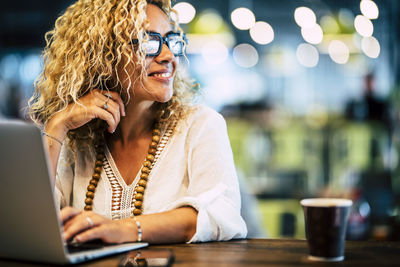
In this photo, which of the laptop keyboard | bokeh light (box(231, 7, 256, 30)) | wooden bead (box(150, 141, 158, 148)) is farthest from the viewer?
bokeh light (box(231, 7, 256, 30))

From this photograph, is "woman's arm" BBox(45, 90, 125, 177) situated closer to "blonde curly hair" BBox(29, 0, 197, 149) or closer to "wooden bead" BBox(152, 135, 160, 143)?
"blonde curly hair" BBox(29, 0, 197, 149)

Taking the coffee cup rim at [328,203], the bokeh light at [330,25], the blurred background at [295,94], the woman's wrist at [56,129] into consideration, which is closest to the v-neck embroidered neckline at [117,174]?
the woman's wrist at [56,129]

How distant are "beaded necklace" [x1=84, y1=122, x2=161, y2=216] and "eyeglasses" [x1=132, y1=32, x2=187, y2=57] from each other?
25cm

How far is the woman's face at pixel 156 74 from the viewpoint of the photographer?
1.80m

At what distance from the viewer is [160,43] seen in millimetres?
1812

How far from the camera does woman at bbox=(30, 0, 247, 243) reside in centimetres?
175

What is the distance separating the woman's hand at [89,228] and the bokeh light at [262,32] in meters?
7.55

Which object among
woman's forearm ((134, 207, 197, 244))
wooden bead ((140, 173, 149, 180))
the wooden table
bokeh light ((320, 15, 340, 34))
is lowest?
the wooden table

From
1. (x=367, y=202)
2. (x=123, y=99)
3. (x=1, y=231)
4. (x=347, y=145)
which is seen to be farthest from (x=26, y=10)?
(x=1, y=231)

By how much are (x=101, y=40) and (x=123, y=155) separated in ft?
1.31

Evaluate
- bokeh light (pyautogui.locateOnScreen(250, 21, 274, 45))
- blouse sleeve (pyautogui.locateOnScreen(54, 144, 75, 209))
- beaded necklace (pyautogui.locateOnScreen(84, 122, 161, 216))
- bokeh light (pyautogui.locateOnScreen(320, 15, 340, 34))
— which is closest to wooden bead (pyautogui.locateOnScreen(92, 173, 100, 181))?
beaded necklace (pyautogui.locateOnScreen(84, 122, 161, 216))

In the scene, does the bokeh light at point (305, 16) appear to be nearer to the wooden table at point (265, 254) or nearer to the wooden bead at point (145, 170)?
the wooden bead at point (145, 170)

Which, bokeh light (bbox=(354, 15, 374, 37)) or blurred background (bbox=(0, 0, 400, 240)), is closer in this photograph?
blurred background (bbox=(0, 0, 400, 240))

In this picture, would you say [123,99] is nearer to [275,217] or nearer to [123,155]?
[123,155]
